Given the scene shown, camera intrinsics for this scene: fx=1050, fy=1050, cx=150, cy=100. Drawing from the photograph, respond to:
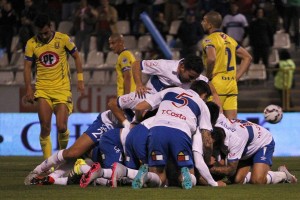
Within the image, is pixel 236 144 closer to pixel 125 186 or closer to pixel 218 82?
pixel 125 186

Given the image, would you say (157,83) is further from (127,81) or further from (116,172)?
(127,81)

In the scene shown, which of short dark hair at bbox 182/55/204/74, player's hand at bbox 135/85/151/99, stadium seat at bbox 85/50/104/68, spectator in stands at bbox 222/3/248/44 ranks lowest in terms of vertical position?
player's hand at bbox 135/85/151/99

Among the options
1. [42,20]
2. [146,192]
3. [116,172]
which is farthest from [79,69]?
[146,192]

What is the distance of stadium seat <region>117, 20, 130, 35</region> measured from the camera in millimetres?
24328

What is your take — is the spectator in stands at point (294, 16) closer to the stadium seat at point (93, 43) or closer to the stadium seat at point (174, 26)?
the stadium seat at point (174, 26)

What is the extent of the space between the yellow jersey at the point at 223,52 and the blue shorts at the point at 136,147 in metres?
3.16

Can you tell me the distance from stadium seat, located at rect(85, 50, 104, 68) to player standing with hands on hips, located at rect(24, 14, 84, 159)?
28.4ft

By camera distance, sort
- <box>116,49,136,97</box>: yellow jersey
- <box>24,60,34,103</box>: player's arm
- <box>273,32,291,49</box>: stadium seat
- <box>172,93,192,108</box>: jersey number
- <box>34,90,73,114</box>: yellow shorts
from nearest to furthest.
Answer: <box>172,93,192,108</box>: jersey number < <box>24,60,34,103</box>: player's arm < <box>34,90,73,114</box>: yellow shorts < <box>116,49,136,97</box>: yellow jersey < <box>273,32,291,49</box>: stadium seat

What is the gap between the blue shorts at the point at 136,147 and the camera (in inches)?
443

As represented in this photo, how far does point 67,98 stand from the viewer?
48.7 feet

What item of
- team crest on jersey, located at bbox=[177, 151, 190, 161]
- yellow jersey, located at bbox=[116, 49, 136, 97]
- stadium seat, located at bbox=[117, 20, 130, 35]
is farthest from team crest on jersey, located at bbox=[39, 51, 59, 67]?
stadium seat, located at bbox=[117, 20, 130, 35]

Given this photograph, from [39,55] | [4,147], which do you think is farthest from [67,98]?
[4,147]

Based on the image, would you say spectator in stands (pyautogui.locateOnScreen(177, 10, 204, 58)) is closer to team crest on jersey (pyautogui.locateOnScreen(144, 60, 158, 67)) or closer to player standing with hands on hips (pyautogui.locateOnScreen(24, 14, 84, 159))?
player standing with hands on hips (pyautogui.locateOnScreen(24, 14, 84, 159))

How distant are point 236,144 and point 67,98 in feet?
12.8
